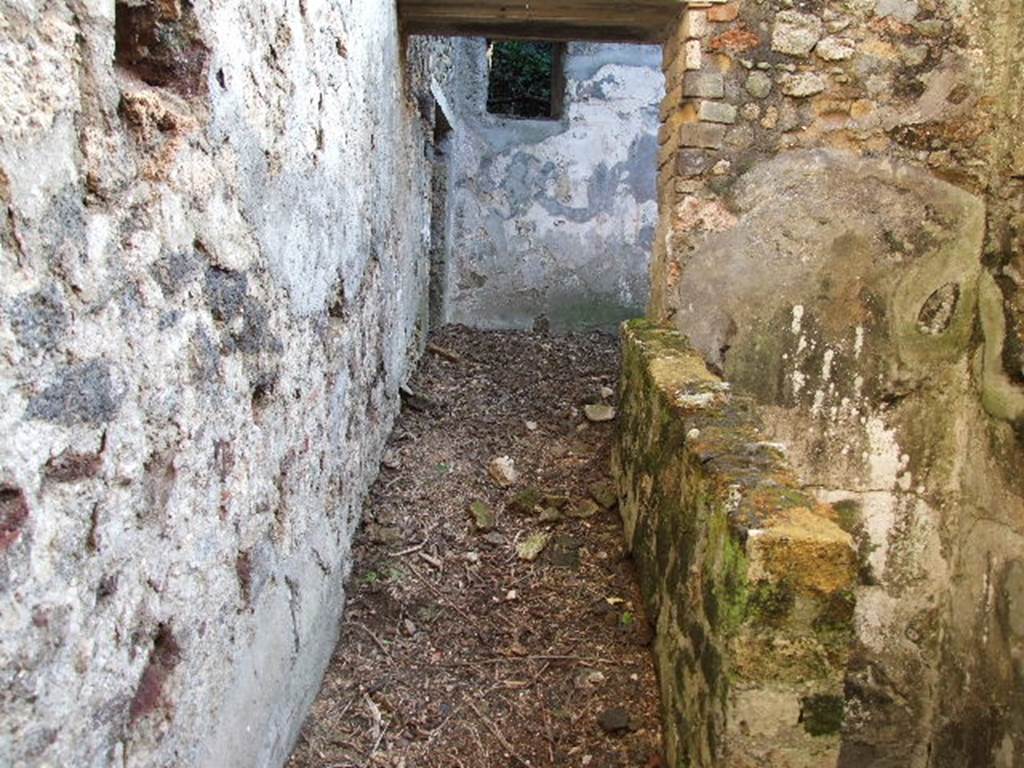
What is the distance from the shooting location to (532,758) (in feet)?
7.55

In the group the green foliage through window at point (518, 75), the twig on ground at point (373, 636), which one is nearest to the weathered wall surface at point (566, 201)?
the green foliage through window at point (518, 75)

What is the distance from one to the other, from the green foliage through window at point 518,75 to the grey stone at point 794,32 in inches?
218

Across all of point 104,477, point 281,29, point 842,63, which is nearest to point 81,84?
point 104,477

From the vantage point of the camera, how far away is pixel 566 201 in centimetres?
701

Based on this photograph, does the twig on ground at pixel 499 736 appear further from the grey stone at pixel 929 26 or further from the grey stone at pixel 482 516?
the grey stone at pixel 929 26

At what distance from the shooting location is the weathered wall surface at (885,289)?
11.0 feet

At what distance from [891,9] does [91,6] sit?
10.7ft

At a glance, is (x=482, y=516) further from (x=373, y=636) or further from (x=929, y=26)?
(x=929, y=26)

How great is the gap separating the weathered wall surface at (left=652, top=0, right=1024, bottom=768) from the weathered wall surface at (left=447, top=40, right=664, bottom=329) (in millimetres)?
3385

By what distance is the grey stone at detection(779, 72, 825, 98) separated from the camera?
132 inches

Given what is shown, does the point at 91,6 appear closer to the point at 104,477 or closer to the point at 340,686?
the point at 104,477

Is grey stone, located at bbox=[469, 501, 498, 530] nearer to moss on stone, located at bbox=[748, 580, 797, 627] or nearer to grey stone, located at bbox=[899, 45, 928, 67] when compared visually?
moss on stone, located at bbox=[748, 580, 797, 627]

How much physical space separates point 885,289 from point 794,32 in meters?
1.14

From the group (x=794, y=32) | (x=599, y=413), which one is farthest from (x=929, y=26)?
(x=599, y=413)
